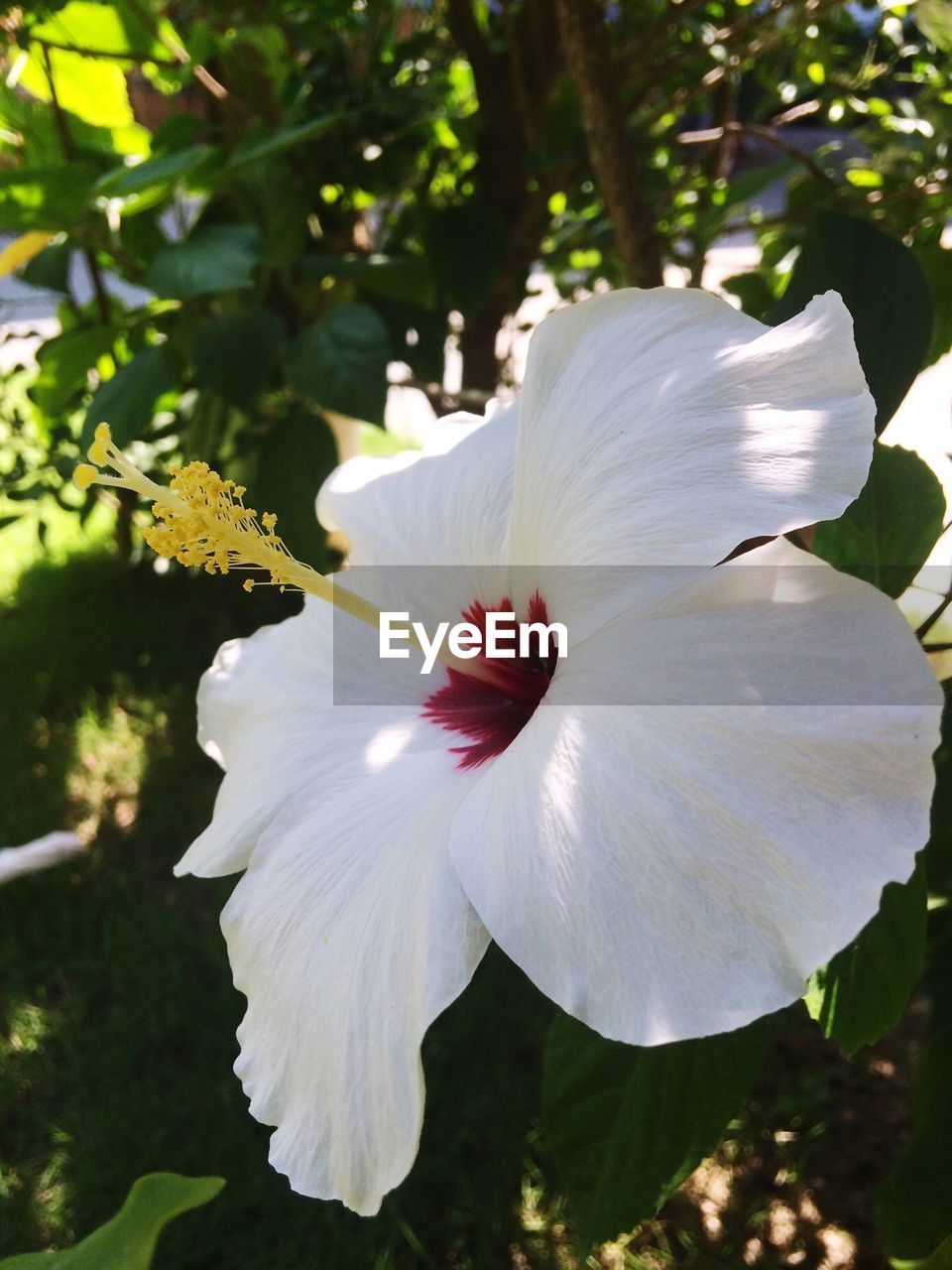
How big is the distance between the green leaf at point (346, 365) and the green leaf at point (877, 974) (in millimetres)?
913

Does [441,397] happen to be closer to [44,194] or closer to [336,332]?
[336,332]

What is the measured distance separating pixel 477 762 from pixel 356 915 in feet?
0.50

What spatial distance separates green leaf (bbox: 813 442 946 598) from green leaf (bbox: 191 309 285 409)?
0.97 metres

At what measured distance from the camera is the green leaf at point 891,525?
0.76 metres

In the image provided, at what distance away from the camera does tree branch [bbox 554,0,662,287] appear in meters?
1.15

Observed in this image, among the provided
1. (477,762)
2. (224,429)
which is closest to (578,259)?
(224,429)

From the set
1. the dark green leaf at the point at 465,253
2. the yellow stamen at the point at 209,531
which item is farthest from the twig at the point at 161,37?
the yellow stamen at the point at 209,531

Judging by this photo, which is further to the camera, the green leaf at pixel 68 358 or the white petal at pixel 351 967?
the green leaf at pixel 68 358

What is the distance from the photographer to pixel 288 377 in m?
1.48

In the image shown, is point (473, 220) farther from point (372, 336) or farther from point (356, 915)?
point (356, 915)

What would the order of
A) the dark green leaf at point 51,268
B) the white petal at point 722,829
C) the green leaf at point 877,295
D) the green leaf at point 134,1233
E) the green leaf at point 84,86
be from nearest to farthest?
the white petal at point 722,829, the green leaf at point 134,1233, the green leaf at point 877,295, the green leaf at point 84,86, the dark green leaf at point 51,268

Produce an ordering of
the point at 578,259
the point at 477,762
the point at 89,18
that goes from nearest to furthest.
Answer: the point at 477,762 → the point at 89,18 → the point at 578,259

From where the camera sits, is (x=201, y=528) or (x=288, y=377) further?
(x=288, y=377)

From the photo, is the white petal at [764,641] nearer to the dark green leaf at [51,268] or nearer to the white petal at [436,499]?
the white petal at [436,499]
